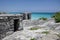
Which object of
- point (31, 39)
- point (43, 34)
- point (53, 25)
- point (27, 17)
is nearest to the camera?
point (31, 39)

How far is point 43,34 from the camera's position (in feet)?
40.5

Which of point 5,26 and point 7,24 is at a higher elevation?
point 7,24

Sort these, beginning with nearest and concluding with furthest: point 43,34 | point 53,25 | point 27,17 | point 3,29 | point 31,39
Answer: point 31,39 < point 43,34 < point 3,29 < point 53,25 < point 27,17

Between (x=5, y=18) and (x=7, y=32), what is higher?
(x=5, y=18)

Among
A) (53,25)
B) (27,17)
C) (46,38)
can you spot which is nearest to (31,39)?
(46,38)

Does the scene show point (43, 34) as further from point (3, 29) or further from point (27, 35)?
point (3, 29)

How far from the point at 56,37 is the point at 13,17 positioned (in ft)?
12.5

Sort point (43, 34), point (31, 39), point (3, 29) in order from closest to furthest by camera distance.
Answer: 1. point (31, 39)
2. point (43, 34)
3. point (3, 29)

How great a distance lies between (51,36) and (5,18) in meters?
3.71

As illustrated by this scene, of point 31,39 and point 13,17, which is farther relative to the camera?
point 13,17

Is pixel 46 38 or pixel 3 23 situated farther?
pixel 3 23

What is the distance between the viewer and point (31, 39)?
37.9 feet

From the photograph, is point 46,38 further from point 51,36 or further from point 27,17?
point 27,17

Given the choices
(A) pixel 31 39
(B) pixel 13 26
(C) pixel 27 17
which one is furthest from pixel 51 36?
(C) pixel 27 17
